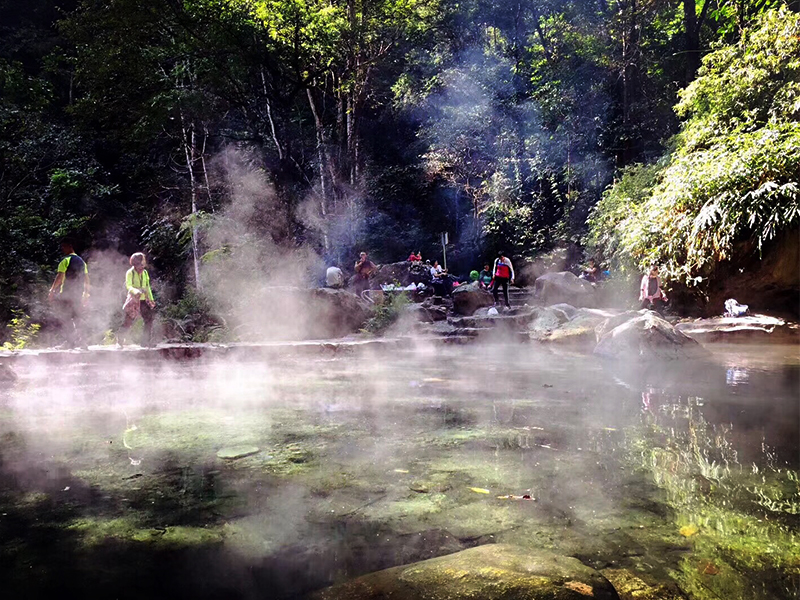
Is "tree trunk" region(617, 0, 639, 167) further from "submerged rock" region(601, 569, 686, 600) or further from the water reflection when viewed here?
"submerged rock" region(601, 569, 686, 600)

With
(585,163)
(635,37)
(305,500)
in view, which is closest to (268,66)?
(585,163)

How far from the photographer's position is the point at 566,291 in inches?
659

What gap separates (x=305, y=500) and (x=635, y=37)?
2308 cm

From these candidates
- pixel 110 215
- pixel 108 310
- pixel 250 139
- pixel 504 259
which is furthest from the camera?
pixel 110 215

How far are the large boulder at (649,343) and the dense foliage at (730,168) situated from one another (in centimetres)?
217

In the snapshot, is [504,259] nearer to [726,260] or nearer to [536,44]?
[726,260]

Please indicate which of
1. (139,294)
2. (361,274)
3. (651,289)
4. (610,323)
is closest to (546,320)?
(651,289)

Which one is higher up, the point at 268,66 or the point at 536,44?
the point at 536,44

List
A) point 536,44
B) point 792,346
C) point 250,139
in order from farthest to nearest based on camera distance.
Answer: point 536,44 < point 250,139 < point 792,346

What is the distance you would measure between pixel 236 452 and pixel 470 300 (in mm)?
12218

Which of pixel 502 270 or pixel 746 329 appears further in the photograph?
pixel 502 270

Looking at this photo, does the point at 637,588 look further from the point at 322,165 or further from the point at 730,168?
the point at 322,165

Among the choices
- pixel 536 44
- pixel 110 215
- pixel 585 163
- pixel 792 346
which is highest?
pixel 536 44

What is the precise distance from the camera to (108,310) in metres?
12.6
